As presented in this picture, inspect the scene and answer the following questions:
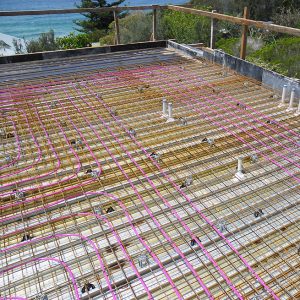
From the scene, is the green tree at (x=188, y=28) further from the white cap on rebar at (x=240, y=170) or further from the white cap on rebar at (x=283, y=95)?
the white cap on rebar at (x=240, y=170)

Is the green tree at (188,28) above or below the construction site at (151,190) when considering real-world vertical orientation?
below

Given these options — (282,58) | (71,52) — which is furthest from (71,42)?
(71,52)

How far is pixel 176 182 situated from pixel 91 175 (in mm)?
970

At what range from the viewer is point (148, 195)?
3.51 meters

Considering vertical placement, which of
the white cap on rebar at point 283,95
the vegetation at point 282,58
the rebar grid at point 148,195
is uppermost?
the white cap on rebar at point 283,95

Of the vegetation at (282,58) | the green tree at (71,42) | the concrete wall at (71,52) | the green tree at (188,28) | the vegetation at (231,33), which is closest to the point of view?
the concrete wall at (71,52)

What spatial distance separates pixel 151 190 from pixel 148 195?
3.1 inches

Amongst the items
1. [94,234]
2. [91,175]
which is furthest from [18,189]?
[94,234]

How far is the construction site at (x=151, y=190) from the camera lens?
264 centimetres

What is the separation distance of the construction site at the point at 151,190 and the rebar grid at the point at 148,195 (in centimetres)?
1

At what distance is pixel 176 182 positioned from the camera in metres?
3.67

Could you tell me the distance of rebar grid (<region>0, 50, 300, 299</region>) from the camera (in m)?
2.64

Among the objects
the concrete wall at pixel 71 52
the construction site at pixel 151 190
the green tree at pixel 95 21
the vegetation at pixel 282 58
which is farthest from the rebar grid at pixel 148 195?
the green tree at pixel 95 21

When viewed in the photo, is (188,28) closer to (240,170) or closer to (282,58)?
(282,58)
